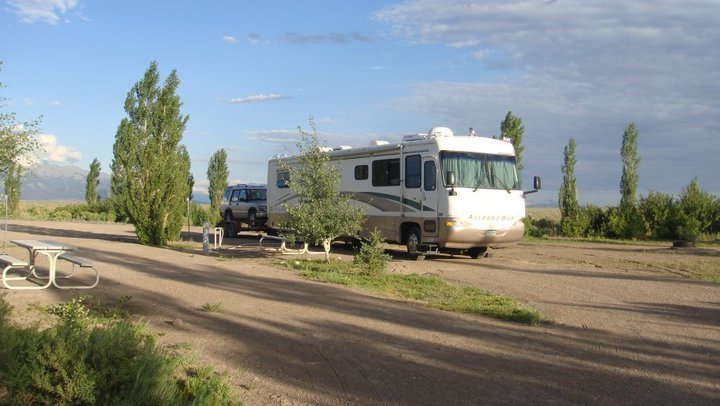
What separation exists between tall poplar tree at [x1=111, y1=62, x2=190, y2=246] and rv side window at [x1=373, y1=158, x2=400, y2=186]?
7060 mm

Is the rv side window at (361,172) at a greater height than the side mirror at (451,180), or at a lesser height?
greater

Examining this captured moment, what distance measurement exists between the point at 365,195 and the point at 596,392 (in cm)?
1359

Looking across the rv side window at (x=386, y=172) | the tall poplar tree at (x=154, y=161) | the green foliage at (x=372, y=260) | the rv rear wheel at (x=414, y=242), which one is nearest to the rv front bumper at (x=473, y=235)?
the rv rear wheel at (x=414, y=242)

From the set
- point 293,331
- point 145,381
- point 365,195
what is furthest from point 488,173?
point 145,381

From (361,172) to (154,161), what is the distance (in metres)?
7.00

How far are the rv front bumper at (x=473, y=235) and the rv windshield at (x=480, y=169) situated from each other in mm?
959

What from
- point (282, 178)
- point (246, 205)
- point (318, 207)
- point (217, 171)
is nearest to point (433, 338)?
point (318, 207)

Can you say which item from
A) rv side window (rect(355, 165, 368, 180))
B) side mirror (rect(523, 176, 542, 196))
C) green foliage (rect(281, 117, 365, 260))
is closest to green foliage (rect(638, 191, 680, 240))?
side mirror (rect(523, 176, 542, 196))

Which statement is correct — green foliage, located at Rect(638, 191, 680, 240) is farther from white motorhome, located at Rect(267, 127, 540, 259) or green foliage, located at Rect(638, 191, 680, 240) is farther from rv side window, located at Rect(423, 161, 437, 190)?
rv side window, located at Rect(423, 161, 437, 190)

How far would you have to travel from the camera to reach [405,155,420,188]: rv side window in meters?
17.5

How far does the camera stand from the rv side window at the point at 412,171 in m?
17.5

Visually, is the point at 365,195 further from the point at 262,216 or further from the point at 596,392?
the point at 596,392

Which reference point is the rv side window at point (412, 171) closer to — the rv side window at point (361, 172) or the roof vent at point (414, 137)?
the roof vent at point (414, 137)

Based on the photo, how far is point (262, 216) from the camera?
27.3 metres
